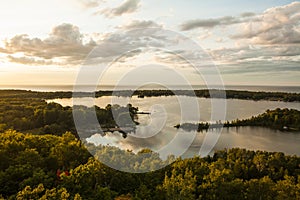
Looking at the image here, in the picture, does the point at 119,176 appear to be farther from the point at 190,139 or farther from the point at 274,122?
the point at 274,122

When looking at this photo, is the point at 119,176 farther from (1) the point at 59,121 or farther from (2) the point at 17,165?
(1) the point at 59,121

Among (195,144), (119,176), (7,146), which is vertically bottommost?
(195,144)

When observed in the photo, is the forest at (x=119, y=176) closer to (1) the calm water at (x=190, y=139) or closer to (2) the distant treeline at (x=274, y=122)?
(1) the calm water at (x=190, y=139)

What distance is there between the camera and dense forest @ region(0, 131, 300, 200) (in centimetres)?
1044

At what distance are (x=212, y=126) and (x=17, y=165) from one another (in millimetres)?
34002

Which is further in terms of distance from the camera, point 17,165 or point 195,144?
point 195,144

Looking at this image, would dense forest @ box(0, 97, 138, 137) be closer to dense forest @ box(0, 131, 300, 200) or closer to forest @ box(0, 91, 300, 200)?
forest @ box(0, 91, 300, 200)

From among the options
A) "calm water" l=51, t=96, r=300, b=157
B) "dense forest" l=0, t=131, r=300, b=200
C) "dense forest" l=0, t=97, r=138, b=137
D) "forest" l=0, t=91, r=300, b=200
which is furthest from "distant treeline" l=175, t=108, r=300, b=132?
"dense forest" l=0, t=131, r=300, b=200

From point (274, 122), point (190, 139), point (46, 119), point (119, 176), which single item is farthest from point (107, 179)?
point (274, 122)

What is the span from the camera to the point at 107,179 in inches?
490

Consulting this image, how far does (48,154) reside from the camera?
13820 mm

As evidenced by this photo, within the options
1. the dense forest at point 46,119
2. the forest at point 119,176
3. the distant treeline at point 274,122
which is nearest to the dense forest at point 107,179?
the forest at point 119,176

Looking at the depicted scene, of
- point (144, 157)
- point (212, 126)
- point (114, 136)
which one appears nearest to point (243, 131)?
point (212, 126)

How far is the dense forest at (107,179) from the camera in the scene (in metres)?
10.4
